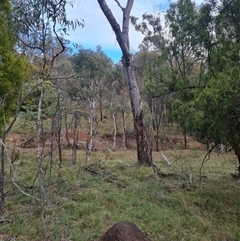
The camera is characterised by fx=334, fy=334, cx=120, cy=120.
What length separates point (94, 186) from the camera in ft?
26.6

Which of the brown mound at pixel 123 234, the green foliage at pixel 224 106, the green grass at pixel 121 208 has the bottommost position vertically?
the green grass at pixel 121 208

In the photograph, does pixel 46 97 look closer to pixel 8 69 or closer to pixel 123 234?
pixel 8 69

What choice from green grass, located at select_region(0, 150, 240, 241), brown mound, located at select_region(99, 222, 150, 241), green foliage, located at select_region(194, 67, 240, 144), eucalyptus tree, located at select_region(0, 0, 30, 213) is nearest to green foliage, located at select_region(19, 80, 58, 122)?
eucalyptus tree, located at select_region(0, 0, 30, 213)

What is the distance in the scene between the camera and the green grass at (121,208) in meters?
5.45

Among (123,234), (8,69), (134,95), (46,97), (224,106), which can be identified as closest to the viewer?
(123,234)

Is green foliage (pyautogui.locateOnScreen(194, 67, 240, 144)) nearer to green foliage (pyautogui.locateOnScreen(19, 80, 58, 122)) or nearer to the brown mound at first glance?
green foliage (pyautogui.locateOnScreen(19, 80, 58, 122))

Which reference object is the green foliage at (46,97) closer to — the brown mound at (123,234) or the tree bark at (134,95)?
the tree bark at (134,95)

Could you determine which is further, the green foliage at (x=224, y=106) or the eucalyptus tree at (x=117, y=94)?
the eucalyptus tree at (x=117, y=94)

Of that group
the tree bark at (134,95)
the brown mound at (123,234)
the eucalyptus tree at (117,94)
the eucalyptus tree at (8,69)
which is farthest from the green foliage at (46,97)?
the eucalyptus tree at (117,94)

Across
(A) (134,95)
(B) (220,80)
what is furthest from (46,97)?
(B) (220,80)

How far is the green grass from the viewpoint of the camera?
17.9 ft

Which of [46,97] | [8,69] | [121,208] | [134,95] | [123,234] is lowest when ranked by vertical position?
[121,208]

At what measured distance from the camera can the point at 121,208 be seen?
672 cm

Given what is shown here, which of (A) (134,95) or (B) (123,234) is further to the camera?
(A) (134,95)
